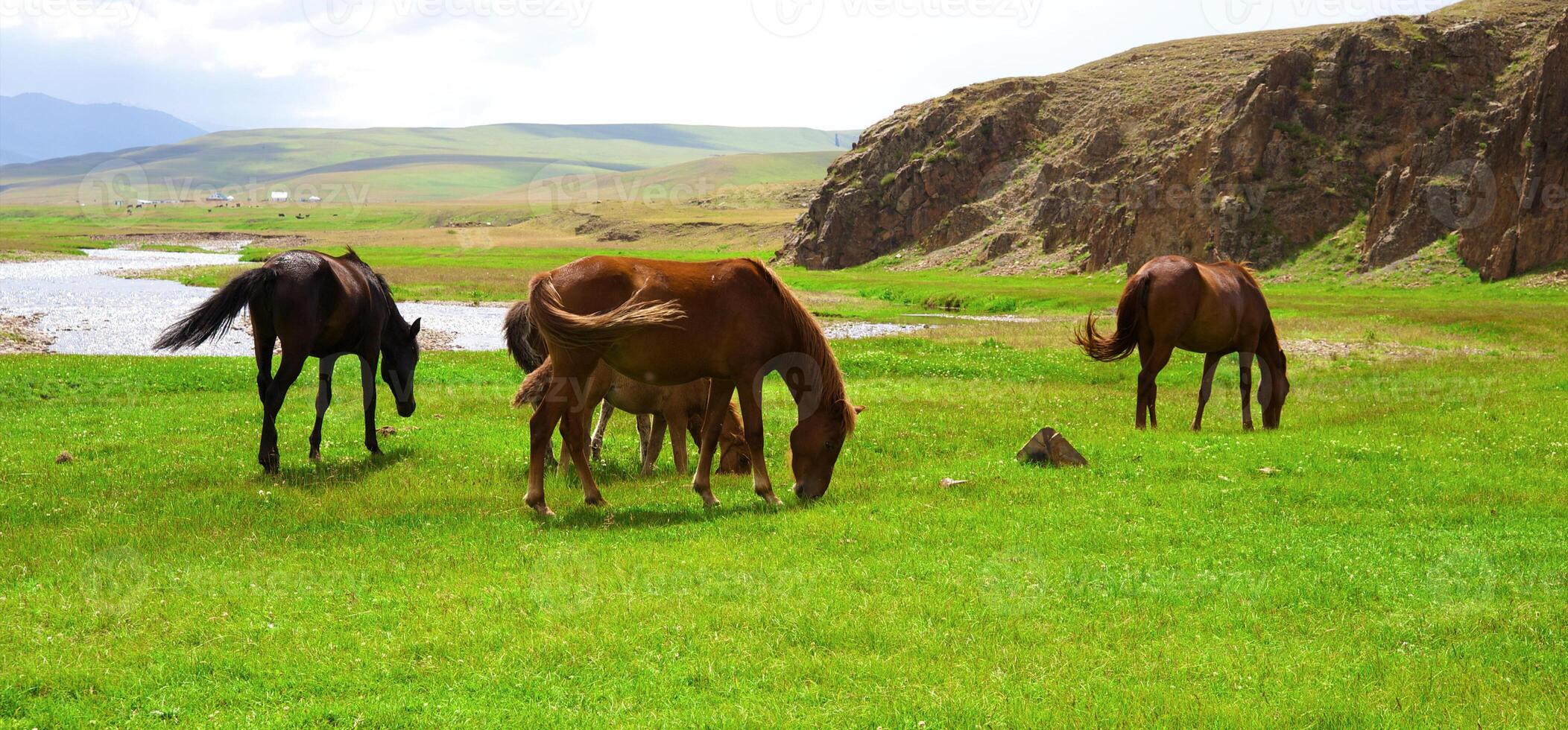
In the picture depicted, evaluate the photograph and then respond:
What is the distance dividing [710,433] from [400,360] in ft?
25.8

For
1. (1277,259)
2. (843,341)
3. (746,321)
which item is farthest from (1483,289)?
(746,321)

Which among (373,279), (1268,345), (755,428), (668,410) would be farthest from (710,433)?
(1268,345)

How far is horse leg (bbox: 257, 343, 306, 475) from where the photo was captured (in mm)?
14141

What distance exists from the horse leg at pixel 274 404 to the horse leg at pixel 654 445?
15.7 ft

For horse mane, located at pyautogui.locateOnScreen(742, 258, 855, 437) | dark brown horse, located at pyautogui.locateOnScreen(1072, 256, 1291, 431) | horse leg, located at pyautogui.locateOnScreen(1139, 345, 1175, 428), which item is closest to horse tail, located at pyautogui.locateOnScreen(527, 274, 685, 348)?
horse mane, located at pyautogui.locateOnScreen(742, 258, 855, 437)

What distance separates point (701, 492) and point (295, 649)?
217 inches

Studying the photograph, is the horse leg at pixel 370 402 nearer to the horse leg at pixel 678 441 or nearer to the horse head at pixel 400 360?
the horse head at pixel 400 360

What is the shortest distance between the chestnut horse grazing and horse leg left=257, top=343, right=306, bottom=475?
4.53 meters

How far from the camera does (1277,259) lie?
243 ft

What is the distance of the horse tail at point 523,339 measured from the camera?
50.2ft

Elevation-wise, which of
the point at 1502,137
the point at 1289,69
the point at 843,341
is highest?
the point at 1289,69

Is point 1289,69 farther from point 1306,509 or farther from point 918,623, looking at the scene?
point 918,623

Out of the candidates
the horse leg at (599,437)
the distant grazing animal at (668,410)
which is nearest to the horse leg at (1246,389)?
the distant grazing animal at (668,410)

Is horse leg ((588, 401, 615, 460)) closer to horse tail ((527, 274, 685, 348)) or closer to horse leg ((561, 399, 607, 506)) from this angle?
horse leg ((561, 399, 607, 506))
